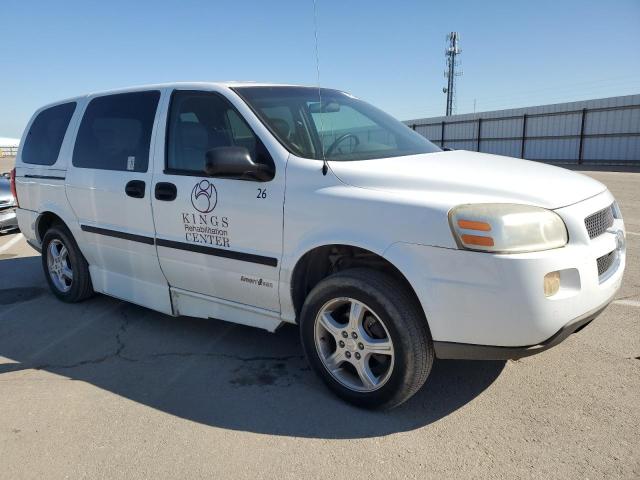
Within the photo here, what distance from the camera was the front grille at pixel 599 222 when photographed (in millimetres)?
2705

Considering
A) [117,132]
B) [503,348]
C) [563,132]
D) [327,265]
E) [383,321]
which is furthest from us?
[563,132]

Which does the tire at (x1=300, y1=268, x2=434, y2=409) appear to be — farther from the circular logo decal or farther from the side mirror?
the circular logo decal

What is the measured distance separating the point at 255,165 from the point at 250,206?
27 centimetres

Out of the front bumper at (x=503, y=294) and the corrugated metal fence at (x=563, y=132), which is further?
the corrugated metal fence at (x=563, y=132)

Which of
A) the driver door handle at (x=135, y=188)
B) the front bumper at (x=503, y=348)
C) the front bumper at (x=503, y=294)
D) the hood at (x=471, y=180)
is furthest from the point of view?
the driver door handle at (x=135, y=188)

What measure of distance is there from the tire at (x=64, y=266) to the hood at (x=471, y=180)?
2.93m

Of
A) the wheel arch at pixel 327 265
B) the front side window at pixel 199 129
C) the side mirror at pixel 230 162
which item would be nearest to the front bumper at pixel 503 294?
the wheel arch at pixel 327 265

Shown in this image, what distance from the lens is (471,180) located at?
2752 millimetres

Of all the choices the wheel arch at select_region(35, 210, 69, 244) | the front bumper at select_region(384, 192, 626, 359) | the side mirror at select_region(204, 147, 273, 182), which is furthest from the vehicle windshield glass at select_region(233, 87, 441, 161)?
the wheel arch at select_region(35, 210, 69, 244)

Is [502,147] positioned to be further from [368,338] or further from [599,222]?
[368,338]

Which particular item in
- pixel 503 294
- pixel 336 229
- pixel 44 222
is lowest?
pixel 44 222

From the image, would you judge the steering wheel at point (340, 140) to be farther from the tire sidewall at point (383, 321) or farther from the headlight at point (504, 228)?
the headlight at point (504, 228)

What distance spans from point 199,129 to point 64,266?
231 centimetres

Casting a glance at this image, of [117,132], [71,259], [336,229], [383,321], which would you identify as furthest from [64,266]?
[383,321]
